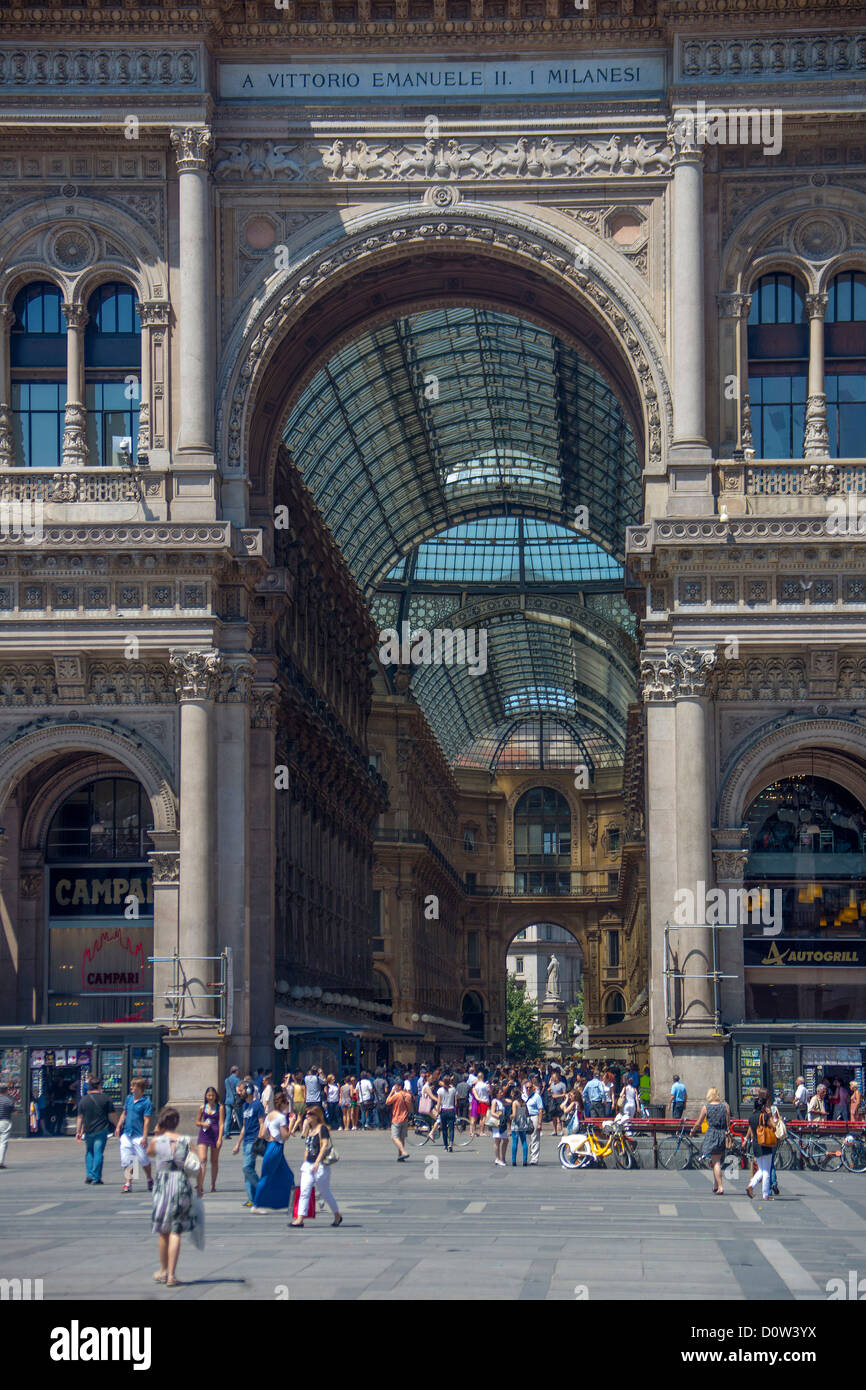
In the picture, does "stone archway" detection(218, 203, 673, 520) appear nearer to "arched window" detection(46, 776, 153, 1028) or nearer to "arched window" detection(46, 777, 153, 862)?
"arched window" detection(46, 777, 153, 862)

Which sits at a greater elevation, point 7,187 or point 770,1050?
point 7,187

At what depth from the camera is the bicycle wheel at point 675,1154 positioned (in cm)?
4388

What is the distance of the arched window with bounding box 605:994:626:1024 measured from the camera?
519 ft

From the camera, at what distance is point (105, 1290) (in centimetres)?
2072

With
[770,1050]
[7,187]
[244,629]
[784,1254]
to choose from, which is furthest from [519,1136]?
[7,187]

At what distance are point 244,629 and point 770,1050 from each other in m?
16.9

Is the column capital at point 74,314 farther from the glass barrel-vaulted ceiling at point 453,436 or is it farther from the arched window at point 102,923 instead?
the glass barrel-vaulted ceiling at point 453,436

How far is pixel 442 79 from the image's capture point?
52562 mm

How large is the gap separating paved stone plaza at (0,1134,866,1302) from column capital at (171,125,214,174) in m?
25.7

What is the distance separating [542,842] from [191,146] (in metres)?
115

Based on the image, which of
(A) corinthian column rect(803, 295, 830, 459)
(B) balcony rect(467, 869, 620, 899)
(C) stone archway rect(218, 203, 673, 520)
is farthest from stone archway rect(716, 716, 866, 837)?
(B) balcony rect(467, 869, 620, 899)

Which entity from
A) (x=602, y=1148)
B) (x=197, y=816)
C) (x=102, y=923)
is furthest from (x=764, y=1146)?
(x=102, y=923)

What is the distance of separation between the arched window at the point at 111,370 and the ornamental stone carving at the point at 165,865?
10.3 metres
